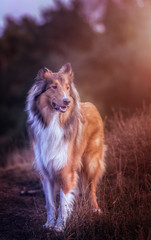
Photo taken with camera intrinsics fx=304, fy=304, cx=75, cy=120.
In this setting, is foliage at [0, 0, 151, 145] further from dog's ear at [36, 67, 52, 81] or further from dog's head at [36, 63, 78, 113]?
dog's ear at [36, 67, 52, 81]

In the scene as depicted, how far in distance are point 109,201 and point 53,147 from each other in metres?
1.09

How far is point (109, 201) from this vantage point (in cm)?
422

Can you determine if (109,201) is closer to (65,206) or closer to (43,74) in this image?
(65,206)

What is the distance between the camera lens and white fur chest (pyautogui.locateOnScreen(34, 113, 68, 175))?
410cm

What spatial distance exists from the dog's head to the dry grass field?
1232 mm

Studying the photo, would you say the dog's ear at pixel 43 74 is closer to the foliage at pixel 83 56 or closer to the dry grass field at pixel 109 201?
the dry grass field at pixel 109 201

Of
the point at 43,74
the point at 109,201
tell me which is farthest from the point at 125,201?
the point at 43,74

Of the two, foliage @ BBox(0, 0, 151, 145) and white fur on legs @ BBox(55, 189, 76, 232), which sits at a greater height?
foliage @ BBox(0, 0, 151, 145)

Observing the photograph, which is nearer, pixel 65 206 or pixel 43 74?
pixel 65 206

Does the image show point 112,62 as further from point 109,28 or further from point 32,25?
point 32,25

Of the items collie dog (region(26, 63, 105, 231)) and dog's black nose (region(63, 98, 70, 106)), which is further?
collie dog (region(26, 63, 105, 231))

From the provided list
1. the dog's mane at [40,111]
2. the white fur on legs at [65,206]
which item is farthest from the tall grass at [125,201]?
the dog's mane at [40,111]

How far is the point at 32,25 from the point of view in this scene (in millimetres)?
34969

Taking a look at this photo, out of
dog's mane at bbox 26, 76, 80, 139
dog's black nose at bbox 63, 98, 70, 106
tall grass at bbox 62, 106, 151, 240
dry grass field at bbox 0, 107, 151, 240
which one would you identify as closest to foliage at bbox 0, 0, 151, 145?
dry grass field at bbox 0, 107, 151, 240
